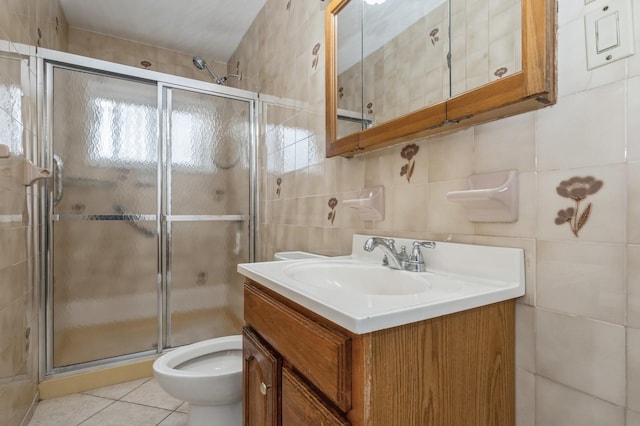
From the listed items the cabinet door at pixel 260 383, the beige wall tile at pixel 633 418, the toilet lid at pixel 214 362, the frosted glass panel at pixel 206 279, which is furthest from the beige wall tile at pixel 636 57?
the frosted glass panel at pixel 206 279

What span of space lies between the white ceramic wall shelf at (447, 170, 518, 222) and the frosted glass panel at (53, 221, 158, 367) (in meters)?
1.87

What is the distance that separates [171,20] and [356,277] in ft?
8.01

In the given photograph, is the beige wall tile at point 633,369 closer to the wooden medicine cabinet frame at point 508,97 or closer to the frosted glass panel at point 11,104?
the wooden medicine cabinet frame at point 508,97

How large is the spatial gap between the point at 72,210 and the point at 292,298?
1.75 metres

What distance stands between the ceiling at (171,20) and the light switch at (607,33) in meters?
2.09

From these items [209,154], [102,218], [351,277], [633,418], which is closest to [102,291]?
[102,218]

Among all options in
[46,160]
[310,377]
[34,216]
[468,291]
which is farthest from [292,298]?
[46,160]

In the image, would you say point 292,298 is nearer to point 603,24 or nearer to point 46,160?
point 603,24

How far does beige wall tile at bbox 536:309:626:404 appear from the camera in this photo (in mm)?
601

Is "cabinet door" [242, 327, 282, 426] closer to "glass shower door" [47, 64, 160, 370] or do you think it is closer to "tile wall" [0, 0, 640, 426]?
"tile wall" [0, 0, 640, 426]

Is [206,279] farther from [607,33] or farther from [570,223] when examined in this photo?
[607,33]

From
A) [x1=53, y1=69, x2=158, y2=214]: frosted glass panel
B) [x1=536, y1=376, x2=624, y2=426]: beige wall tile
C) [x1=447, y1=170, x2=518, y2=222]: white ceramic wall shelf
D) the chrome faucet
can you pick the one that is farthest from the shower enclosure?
[x1=536, y1=376, x2=624, y2=426]: beige wall tile

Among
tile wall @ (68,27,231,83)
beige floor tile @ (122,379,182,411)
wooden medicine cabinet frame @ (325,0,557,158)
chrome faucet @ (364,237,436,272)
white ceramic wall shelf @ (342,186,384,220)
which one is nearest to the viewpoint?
wooden medicine cabinet frame @ (325,0,557,158)

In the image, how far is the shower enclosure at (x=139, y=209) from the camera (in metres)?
1.80
